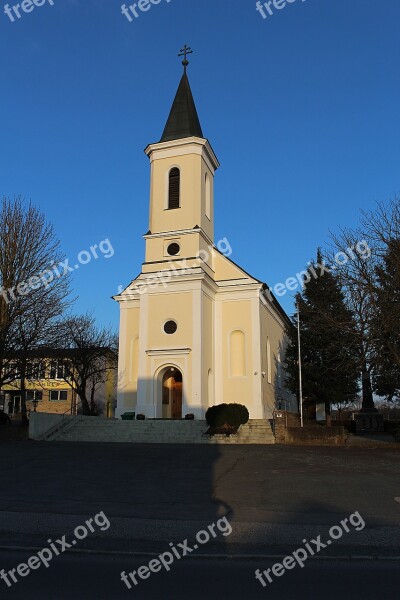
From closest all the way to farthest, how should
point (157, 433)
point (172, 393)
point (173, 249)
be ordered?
1. point (157, 433)
2. point (172, 393)
3. point (173, 249)

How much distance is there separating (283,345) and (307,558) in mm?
39820

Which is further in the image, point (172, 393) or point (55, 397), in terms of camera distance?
point (55, 397)

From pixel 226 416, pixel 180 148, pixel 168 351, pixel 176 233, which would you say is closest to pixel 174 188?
pixel 180 148

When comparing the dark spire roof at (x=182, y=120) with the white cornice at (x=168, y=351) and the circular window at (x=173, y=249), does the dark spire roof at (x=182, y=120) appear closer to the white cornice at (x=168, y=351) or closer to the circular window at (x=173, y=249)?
the circular window at (x=173, y=249)

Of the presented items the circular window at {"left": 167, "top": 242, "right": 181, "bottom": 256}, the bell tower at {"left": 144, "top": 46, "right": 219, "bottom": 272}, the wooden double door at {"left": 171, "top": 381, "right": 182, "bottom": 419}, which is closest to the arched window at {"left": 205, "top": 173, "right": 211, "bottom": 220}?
the bell tower at {"left": 144, "top": 46, "right": 219, "bottom": 272}

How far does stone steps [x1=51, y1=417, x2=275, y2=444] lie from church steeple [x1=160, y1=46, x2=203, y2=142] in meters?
19.7

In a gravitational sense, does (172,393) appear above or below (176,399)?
above

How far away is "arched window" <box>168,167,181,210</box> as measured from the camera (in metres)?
35.7

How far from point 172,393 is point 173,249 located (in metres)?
9.46

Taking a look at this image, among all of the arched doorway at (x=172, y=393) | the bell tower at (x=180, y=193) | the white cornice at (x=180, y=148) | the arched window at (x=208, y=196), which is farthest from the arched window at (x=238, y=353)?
the white cornice at (x=180, y=148)

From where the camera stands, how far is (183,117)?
37.5 meters

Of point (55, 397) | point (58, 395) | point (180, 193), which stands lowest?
point (55, 397)

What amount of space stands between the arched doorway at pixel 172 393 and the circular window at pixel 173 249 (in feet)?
25.2

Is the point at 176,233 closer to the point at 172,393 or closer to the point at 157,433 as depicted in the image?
the point at 172,393
